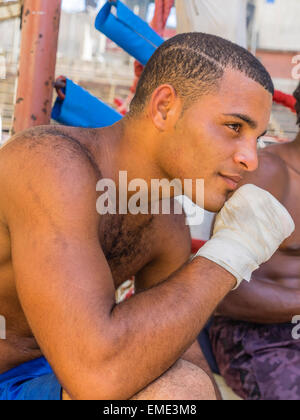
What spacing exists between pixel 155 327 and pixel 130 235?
1.91 ft

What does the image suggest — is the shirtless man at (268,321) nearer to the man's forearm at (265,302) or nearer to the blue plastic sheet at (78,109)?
the man's forearm at (265,302)

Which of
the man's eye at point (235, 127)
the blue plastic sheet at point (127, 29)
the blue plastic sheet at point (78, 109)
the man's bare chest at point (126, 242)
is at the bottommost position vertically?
the man's bare chest at point (126, 242)

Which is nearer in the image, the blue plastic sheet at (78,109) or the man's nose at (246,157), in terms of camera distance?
the man's nose at (246,157)

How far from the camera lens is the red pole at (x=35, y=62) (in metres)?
2.04

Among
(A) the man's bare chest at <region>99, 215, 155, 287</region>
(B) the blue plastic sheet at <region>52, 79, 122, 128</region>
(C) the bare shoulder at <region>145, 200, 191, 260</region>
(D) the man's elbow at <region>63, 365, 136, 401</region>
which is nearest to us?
(D) the man's elbow at <region>63, 365, 136, 401</region>

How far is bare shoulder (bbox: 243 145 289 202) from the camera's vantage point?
2.10 metres

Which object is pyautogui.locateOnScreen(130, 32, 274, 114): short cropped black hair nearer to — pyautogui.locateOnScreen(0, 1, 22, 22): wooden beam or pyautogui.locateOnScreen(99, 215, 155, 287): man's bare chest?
pyautogui.locateOnScreen(99, 215, 155, 287): man's bare chest

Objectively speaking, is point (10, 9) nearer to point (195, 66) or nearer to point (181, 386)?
point (195, 66)

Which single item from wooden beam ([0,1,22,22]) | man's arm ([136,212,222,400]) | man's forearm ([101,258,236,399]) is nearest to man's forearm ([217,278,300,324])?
man's arm ([136,212,222,400])

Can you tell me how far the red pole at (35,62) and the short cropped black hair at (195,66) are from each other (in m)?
0.59

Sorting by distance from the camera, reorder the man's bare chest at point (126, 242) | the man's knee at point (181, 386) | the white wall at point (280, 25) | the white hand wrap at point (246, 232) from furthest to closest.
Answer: the white wall at point (280, 25) → the man's bare chest at point (126, 242) → the white hand wrap at point (246, 232) → the man's knee at point (181, 386)

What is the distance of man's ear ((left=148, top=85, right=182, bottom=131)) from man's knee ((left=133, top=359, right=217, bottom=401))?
2.37 ft

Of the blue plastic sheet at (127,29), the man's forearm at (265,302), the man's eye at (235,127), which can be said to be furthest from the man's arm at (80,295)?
the blue plastic sheet at (127,29)

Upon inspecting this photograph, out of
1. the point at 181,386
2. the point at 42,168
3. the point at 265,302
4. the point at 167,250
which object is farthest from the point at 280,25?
the point at 181,386
